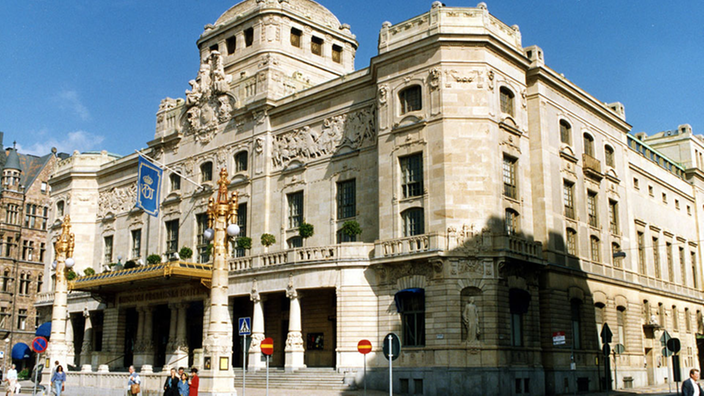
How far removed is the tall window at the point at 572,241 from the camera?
4475cm

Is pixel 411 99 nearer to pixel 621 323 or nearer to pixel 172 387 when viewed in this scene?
pixel 621 323

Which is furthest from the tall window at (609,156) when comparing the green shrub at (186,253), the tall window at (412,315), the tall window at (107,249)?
the tall window at (107,249)

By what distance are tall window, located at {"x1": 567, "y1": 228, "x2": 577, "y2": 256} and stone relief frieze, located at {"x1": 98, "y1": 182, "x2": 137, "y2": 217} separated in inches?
1430

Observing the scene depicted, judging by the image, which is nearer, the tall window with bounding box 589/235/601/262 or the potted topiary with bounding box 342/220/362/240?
the potted topiary with bounding box 342/220/362/240

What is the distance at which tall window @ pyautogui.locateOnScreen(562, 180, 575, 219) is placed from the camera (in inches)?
1779

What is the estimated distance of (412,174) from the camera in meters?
40.8

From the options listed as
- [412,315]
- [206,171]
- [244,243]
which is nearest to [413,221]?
[412,315]

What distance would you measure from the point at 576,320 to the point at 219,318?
82.5 feet

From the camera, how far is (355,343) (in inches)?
1542

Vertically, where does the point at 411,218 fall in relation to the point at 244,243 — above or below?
above

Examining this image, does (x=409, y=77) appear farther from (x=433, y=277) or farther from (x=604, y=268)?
(x=604, y=268)

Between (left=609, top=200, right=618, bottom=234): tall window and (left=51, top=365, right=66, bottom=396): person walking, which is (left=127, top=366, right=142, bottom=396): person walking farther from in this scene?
(left=609, top=200, right=618, bottom=234): tall window

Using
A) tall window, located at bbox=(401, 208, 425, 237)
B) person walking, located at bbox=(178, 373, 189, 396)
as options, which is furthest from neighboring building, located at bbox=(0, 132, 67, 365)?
person walking, located at bbox=(178, 373, 189, 396)

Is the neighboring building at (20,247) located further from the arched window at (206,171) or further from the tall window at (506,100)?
the tall window at (506,100)
